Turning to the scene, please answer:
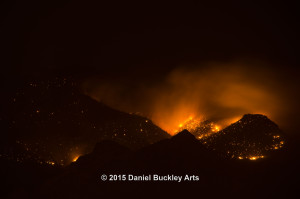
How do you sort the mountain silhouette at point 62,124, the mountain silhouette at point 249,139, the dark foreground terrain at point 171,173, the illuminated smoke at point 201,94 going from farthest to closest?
1. the illuminated smoke at point 201,94
2. the mountain silhouette at point 62,124
3. the mountain silhouette at point 249,139
4. the dark foreground terrain at point 171,173

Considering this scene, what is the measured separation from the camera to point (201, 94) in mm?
2281

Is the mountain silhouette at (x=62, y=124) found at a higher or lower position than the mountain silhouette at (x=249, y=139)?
higher

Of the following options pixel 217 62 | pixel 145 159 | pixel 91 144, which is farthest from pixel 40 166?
pixel 217 62

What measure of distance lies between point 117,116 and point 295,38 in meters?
1.46

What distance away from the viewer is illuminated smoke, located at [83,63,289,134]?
2.11m

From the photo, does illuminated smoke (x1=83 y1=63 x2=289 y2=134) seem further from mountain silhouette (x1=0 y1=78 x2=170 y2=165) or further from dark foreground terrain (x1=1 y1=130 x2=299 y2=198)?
dark foreground terrain (x1=1 y1=130 x2=299 y2=198)

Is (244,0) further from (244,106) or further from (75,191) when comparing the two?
(75,191)

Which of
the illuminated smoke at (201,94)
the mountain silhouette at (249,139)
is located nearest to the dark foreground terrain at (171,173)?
the mountain silhouette at (249,139)

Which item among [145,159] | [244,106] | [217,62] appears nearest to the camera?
[145,159]

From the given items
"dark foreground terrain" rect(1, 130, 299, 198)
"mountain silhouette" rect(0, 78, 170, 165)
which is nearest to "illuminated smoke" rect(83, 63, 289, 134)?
"mountain silhouette" rect(0, 78, 170, 165)

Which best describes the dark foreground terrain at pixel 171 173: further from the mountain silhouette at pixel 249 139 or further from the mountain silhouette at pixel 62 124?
the mountain silhouette at pixel 62 124

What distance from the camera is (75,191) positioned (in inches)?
48.4

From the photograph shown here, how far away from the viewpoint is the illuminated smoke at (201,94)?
2111mm

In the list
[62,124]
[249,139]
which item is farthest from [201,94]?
[62,124]
